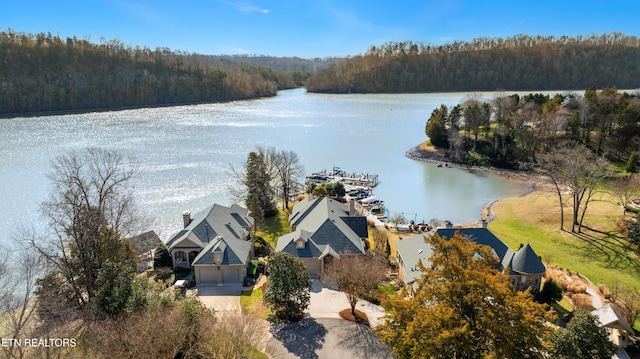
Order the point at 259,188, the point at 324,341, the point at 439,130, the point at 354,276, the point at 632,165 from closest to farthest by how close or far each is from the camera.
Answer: the point at 324,341 < the point at 354,276 < the point at 259,188 < the point at 632,165 < the point at 439,130

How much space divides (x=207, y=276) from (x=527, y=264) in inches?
727

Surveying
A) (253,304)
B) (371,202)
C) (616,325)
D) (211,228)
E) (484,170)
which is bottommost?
(253,304)

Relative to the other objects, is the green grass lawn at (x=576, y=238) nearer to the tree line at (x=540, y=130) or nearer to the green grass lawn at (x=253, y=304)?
the tree line at (x=540, y=130)

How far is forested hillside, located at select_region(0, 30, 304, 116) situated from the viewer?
104 m

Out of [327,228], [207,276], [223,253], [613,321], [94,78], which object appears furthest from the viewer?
[94,78]

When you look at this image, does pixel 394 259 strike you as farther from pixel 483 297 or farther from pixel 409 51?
pixel 409 51

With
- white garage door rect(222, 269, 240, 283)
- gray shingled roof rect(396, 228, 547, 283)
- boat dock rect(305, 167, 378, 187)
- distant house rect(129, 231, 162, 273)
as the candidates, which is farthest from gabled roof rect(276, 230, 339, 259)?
boat dock rect(305, 167, 378, 187)

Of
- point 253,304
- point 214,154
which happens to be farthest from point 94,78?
A: point 253,304

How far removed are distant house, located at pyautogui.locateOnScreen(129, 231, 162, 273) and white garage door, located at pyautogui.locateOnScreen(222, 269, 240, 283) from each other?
5.91 meters

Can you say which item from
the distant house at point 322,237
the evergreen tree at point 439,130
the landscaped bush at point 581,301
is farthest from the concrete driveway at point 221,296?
the evergreen tree at point 439,130

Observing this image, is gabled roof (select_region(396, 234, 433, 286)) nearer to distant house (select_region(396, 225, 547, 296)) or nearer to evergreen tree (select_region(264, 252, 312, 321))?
distant house (select_region(396, 225, 547, 296))

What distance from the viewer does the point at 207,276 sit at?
77.5 ft

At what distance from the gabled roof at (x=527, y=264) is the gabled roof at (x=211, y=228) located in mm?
17434

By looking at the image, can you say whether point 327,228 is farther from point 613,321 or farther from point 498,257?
point 613,321
